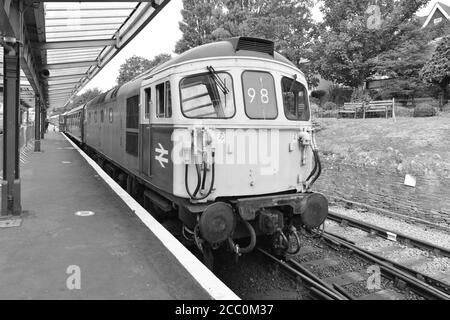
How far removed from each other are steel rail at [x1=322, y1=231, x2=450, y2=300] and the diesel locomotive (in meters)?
1.66

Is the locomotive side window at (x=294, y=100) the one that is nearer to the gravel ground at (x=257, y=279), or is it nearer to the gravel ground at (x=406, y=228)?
the gravel ground at (x=257, y=279)

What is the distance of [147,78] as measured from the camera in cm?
685

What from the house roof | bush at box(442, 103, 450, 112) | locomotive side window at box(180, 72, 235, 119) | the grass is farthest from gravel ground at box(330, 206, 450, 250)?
the house roof

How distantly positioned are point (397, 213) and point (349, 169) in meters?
3.20

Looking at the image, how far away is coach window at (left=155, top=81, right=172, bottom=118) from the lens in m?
5.80

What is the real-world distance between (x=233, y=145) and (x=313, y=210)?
5.50 feet

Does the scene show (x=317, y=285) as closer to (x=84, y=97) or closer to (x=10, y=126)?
(x=10, y=126)

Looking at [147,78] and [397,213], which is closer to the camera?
[147,78]

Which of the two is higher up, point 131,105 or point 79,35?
point 79,35

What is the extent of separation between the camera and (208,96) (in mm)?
5605

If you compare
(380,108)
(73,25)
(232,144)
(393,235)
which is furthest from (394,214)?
(380,108)

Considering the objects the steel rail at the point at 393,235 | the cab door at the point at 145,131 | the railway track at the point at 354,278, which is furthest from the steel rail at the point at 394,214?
the cab door at the point at 145,131

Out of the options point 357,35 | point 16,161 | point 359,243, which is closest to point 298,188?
point 359,243

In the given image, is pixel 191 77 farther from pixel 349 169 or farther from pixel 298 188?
pixel 349 169
